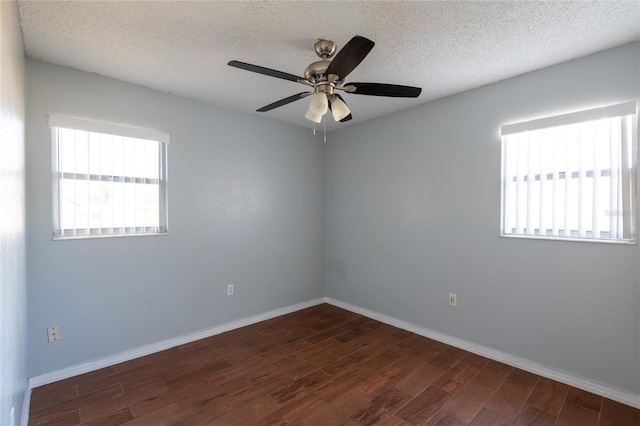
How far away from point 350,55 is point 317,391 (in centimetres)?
224

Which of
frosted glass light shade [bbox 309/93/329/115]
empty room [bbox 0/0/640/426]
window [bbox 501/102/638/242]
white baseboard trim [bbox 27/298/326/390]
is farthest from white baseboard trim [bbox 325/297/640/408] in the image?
frosted glass light shade [bbox 309/93/329/115]

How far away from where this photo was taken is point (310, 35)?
1.89 m

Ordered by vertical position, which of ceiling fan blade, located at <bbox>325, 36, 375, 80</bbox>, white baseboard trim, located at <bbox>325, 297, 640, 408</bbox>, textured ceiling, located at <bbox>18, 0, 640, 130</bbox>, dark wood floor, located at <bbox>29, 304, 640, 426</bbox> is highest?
textured ceiling, located at <bbox>18, 0, 640, 130</bbox>

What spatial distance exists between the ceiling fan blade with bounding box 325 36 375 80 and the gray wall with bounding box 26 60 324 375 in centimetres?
189

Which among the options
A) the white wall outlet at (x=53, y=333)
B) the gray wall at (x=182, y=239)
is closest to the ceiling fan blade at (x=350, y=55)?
the gray wall at (x=182, y=239)

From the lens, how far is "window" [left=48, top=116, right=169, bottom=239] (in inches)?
91.7

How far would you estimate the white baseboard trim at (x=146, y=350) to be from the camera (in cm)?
224

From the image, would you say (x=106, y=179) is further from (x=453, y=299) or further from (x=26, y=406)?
(x=453, y=299)

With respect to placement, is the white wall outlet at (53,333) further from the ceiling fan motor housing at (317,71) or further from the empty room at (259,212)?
the ceiling fan motor housing at (317,71)

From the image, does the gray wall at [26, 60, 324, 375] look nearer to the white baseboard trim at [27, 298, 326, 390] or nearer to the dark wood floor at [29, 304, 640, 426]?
the white baseboard trim at [27, 298, 326, 390]

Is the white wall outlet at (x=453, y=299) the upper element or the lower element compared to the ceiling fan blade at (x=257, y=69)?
lower

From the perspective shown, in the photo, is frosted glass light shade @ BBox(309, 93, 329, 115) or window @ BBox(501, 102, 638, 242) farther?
window @ BBox(501, 102, 638, 242)

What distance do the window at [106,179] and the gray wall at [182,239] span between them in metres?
0.08

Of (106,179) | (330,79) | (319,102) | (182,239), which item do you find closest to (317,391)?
(182,239)
